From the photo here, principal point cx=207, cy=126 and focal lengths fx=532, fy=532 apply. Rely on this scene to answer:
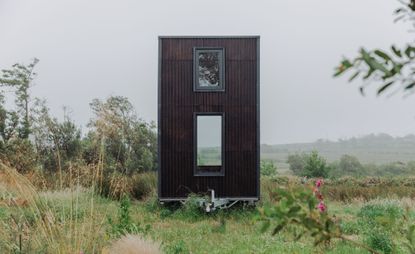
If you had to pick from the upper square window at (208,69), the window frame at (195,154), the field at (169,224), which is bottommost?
the field at (169,224)

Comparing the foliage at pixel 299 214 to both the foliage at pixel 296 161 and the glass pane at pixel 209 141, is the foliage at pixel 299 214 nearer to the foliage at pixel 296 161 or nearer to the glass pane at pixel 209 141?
the glass pane at pixel 209 141

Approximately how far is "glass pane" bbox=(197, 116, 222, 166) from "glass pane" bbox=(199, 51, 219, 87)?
0.64 metres

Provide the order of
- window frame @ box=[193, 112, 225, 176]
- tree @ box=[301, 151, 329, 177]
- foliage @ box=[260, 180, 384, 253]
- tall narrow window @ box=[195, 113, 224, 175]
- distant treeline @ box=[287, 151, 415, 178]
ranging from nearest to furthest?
foliage @ box=[260, 180, 384, 253] → window frame @ box=[193, 112, 225, 176] → tall narrow window @ box=[195, 113, 224, 175] → tree @ box=[301, 151, 329, 177] → distant treeline @ box=[287, 151, 415, 178]

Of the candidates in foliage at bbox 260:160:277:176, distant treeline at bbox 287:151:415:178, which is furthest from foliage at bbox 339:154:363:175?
foliage at bbox 260:160:277:176

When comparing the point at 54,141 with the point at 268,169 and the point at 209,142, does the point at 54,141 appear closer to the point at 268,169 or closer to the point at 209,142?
the point at 209,142

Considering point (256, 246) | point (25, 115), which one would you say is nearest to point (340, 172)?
point (25, 115)

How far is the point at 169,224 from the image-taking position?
809 cm

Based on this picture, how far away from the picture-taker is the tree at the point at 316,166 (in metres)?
15.5

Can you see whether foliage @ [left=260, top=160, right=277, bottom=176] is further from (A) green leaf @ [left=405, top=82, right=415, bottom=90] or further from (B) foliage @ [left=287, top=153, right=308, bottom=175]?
(A) green leaf @ [left=405, top=82, right=415, bottom=90]

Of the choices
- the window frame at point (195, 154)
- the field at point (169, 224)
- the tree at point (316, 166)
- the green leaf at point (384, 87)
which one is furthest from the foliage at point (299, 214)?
the tree at point (316, 166)

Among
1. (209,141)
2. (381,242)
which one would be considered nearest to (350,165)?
(209,141)

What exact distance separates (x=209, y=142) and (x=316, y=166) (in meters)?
6.70

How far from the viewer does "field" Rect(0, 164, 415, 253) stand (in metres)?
4.34

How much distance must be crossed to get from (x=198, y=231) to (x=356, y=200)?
15.4 ft
